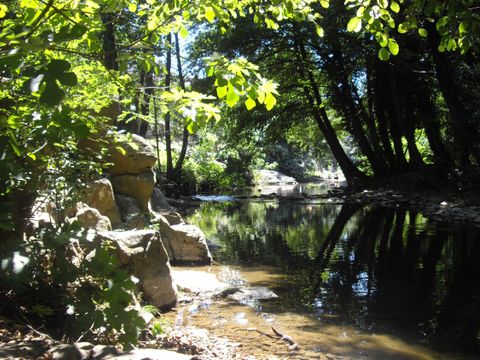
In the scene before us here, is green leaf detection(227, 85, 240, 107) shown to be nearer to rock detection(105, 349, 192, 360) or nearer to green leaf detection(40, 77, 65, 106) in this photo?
green leaf detection(40, 77, 65, 106)

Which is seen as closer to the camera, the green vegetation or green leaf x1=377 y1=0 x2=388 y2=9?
the green vegetation

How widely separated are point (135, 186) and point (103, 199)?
4.58ft

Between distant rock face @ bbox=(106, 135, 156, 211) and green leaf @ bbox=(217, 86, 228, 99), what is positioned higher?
green leaf @ bbox=(217, 86, 228, 99)

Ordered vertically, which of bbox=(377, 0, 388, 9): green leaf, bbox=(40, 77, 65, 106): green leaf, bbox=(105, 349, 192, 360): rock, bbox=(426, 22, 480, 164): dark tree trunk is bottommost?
bbox=(105, 349, 192, 360): rock

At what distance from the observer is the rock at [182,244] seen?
29.3 ft

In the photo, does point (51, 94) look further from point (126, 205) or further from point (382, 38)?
point (126, 205)

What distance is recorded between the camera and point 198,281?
764 centimetres

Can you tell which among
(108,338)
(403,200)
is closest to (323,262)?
(108,338)

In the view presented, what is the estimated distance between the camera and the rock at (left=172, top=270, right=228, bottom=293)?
23.6ft

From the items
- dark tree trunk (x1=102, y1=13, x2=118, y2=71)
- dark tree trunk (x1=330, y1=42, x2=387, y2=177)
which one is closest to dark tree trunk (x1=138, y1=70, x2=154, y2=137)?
dark tree trunk (x1=102, y1=13, x2=118, y2=71)

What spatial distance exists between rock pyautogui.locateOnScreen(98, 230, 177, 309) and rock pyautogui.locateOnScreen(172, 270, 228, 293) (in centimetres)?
70

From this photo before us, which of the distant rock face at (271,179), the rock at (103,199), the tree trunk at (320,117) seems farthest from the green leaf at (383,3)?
the distant rock face at (271,179)

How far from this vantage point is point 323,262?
30.4 ft

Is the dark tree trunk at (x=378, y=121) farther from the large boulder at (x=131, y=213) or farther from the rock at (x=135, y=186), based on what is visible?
the large boulder at (x=131, y=213)
